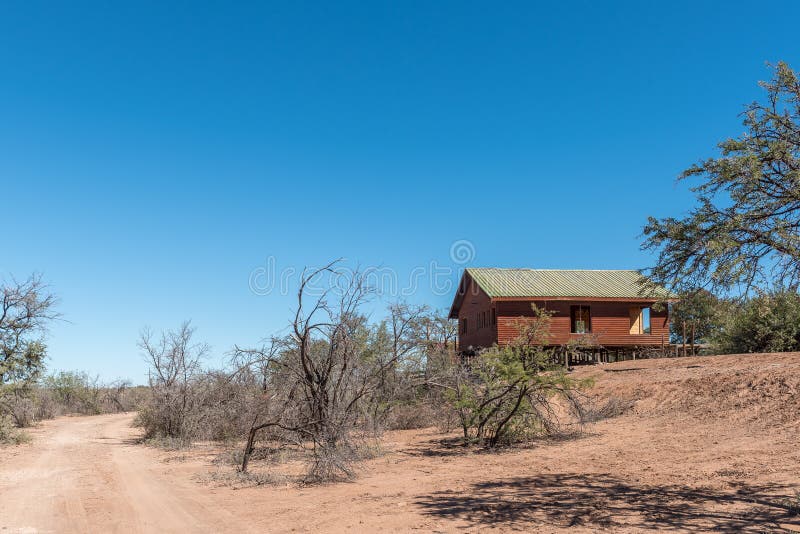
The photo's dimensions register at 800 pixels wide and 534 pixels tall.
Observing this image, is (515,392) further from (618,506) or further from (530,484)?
(618,506)

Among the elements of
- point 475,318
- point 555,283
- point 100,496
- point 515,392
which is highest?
point 555,283

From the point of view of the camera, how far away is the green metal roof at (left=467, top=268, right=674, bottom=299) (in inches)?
1321

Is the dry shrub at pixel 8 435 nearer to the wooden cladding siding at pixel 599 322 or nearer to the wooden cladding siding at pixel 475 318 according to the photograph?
the wooden cladding siding at pixel 475 318

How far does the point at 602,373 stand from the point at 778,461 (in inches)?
564

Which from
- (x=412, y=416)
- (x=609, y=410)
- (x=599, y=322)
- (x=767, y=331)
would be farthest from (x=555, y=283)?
(x=609, y=410)

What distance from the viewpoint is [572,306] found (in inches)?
1395

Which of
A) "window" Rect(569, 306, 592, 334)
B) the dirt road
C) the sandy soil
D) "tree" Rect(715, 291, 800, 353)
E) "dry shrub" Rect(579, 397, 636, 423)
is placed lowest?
the dirt road

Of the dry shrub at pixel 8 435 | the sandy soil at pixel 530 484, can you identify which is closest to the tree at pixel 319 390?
the sandy soil at pixel 530 484

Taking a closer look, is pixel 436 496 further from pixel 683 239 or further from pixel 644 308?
pixel 644 308

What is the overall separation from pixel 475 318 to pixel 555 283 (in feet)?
18.5

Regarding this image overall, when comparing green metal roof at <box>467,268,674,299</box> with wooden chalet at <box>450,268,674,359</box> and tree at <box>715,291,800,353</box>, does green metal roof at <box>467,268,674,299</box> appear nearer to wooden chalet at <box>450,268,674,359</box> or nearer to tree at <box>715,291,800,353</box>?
wooden chalet at <box>450,268,674,359</box>

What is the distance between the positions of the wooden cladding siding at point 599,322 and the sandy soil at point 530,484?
14.4 meters

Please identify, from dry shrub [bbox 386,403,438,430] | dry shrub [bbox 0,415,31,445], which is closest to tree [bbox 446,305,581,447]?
dry shrub [bbox 386,403,438,430]

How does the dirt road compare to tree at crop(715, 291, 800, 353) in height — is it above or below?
below
